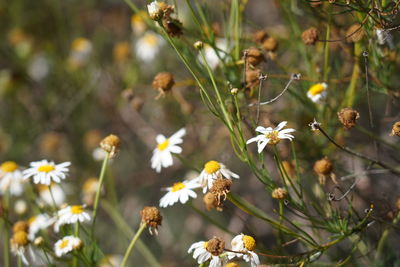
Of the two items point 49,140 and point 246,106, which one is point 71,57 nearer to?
point 49,140

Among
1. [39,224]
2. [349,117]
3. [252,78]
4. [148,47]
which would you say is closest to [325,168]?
[349,117]

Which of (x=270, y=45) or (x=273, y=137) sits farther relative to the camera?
(x=270, y=45)

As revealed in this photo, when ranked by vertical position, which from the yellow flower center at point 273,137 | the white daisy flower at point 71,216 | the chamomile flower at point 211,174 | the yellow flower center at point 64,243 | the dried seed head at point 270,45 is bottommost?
the chamomile flower at point 211,174

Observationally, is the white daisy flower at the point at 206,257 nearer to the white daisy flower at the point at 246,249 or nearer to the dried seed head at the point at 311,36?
the white daisy flower at the point at 246,249

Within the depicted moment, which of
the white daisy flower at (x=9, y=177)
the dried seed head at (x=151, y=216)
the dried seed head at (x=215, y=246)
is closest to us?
the dried seed head at (x=215, y=246)

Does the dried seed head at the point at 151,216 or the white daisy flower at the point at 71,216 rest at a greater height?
the white daisy flower at the point at 71,216

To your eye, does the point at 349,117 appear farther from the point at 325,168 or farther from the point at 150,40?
the point at 150,40

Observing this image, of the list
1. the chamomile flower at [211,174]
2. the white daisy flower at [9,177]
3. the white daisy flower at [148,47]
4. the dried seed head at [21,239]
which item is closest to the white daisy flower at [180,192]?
the chamomile flower at [211,174]
